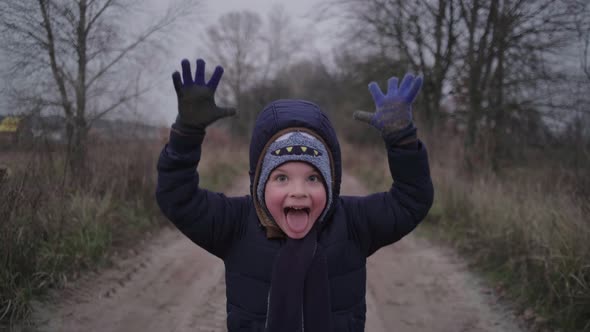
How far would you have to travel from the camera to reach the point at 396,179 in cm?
206

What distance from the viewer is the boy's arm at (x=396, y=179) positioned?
1949mm

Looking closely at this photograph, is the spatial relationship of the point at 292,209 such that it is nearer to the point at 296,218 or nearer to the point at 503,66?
the point at 296,218

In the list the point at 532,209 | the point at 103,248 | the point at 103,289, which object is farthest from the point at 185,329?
the point at 532,209

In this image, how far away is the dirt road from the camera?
3.63 m

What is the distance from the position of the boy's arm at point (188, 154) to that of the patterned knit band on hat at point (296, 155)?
271 mm

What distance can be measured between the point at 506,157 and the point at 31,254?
24.1 feet

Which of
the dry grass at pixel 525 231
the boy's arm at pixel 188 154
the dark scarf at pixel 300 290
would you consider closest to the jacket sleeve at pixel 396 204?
the dark scarf at pixel 300 290

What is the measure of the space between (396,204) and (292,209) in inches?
21.0

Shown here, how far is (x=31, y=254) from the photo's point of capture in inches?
145

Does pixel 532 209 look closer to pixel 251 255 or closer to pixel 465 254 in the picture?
pixel 465 254

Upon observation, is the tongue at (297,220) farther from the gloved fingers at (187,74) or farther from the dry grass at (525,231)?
the dry grass at (525,231)

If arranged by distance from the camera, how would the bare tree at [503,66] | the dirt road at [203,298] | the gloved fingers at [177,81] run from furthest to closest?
the bare tree at [503,66] → the dirt road at [203,298] → the gloved fingers at [177,81]

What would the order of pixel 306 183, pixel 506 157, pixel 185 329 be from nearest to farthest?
pixel 306 183 < pixel 185 329 < pixel 506 157

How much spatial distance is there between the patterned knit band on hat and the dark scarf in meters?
0.21
